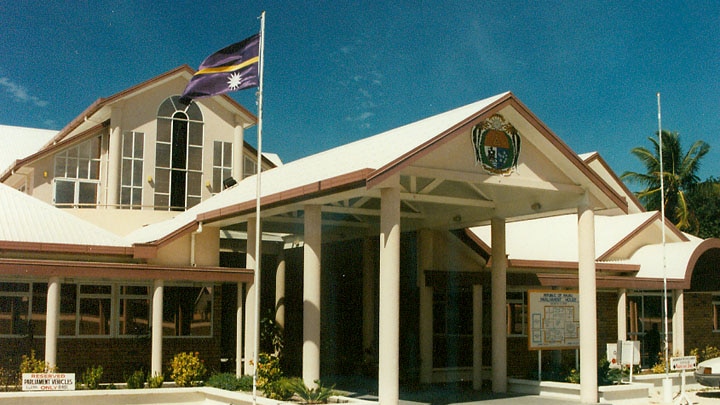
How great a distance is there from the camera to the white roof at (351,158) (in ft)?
52.7

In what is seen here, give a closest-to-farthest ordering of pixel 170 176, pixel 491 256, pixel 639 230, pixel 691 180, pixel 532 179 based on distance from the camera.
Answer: pixel 532 179, pixel 491 256, pixel 639 230, pixel 170 176, pixel 691 180

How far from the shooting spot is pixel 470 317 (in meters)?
22.7

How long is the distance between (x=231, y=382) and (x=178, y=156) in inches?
623

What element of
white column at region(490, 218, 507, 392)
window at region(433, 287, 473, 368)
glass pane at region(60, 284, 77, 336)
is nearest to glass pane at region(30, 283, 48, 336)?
glass pane at region(60, 284, 77, 336)

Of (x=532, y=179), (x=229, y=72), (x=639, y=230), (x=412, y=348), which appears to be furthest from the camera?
(x=639, y=230)

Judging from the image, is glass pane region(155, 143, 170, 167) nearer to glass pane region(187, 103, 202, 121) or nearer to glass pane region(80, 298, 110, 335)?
glass pane region(187, 103, 202, 121)

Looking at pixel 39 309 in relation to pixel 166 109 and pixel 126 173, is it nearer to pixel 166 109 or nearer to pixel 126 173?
pixel 126 173

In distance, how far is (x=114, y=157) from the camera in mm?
30562

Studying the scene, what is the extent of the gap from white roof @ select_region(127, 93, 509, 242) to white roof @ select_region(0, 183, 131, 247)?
2.10 meters

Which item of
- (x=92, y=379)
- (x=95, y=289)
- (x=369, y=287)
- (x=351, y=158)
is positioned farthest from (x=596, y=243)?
(x=92, y=379)

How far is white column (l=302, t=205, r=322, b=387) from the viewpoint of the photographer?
1623cm

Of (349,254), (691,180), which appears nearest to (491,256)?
(349,254)

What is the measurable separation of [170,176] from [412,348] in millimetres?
14216

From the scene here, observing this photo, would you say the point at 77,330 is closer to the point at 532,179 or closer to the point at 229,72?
the point at 229,72
